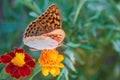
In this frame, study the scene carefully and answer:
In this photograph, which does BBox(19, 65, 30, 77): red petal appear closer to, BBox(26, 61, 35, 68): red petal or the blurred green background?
BBox(26, 61, 35, 68): red petal

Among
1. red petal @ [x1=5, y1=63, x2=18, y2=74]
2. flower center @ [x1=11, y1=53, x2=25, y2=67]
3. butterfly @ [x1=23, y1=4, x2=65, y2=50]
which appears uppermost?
butterfly @ [x1=23, y1=4, x2=65, y2=50]

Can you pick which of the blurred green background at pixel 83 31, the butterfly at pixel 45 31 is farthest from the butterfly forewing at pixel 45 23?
the blurred green background at pixel 83 31

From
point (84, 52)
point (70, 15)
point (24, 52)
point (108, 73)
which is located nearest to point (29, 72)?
point (24, 52)

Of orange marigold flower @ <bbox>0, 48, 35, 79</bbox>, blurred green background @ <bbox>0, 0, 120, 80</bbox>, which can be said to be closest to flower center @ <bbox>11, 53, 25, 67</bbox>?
orange marigold flower @ <bbox>0, 48, 35, 79</bbox>

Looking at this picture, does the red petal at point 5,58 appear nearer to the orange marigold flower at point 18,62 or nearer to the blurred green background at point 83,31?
the orange marigold flower at point 18,62

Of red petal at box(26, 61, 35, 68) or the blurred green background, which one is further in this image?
the blurred green background

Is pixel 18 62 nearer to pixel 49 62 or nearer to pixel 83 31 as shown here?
pixel 49 62

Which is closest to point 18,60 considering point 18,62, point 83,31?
point 18,62
